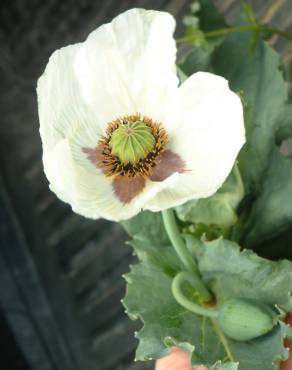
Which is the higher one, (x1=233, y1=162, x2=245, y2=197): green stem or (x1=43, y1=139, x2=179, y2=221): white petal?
(x1=43, y1=139, x2=179, y2=221): white petal

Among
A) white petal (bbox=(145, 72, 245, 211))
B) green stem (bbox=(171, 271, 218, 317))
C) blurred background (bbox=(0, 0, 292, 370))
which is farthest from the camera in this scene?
blurred background (bbox=(0, 0, 292, 370))

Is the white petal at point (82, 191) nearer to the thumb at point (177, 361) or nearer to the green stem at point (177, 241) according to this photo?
the green stem at point (177, 241)

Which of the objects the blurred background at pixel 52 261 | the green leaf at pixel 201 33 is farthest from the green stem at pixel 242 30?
the blurred background at pixel 52 261

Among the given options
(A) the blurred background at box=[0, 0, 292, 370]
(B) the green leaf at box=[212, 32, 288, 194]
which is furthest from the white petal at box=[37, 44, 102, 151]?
(A) the blurred background at box=[0, 0, 292, 370]

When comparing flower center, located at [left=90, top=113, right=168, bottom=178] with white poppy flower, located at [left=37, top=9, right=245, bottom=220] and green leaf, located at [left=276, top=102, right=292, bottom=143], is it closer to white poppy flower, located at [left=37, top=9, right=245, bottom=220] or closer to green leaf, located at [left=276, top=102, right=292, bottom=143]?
white poppy flower, located at [left=37, top=9, right=245, bottom=220]

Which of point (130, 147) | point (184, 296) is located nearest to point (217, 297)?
point (184, 296)

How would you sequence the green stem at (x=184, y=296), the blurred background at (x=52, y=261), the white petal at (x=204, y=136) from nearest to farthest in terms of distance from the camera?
the white petal at (x=204, y=136) < the green stem at (x=184, y=296) < the blurred background at (x=52, y=261)
